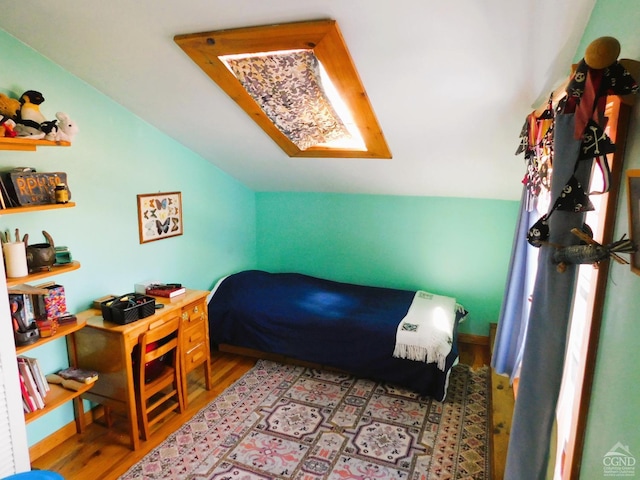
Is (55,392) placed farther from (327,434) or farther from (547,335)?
(547,335)

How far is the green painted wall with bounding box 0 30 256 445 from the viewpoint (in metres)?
2.18

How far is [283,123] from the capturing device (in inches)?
106

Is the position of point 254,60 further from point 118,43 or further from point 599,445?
point 599,445

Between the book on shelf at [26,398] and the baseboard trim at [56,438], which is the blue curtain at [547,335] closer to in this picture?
the book on shelf at [26,398]

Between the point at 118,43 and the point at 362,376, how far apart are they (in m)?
2.71

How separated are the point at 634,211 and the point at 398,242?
118 inches

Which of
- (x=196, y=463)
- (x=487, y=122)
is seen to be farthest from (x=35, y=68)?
(x=487, y=122)

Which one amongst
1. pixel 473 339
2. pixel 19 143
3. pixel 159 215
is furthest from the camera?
pixel 473 339

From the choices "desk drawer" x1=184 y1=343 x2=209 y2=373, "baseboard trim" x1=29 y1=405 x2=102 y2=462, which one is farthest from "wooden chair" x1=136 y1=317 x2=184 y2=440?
"baseboard trim" x1=29 y1=405 x2=102 y2=462

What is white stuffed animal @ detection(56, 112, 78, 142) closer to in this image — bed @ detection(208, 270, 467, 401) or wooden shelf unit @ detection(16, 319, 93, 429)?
wooden shelf unit @ detection(16, 319, 93, 429)

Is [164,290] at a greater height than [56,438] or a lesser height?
greater

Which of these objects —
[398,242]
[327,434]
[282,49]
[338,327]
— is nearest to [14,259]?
[282,49]

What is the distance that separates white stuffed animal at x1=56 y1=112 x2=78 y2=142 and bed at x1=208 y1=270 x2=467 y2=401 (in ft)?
5.94

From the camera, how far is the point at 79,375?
90.2 inches
